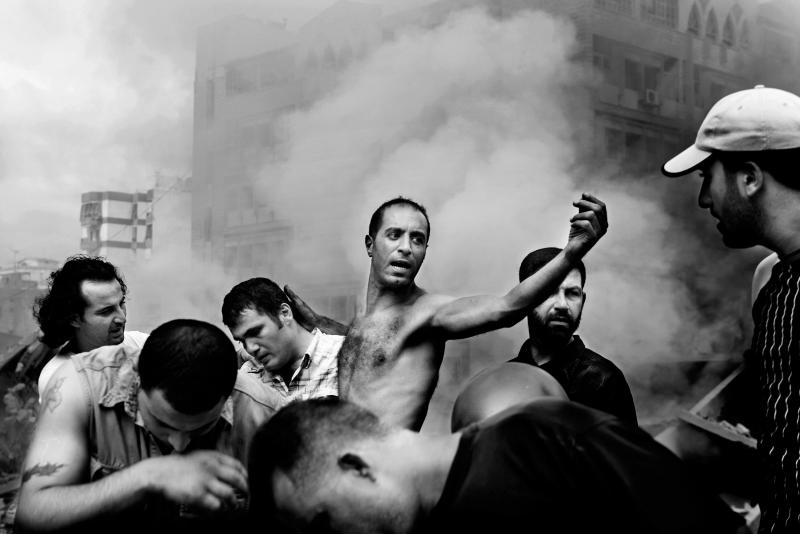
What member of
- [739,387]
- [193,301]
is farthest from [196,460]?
[193,301]

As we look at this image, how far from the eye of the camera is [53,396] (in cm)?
199

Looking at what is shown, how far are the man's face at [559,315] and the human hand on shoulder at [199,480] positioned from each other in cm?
161

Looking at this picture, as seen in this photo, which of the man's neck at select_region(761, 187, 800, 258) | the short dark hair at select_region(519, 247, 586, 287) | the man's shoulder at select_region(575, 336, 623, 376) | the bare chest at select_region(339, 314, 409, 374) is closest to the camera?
the man's neck at select_region(761, 187, 800, 258)

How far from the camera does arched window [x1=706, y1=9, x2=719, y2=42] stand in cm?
1151

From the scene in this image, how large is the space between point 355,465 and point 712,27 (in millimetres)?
11578

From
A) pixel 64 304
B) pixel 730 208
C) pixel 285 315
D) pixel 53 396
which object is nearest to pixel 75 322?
pixel 64 304

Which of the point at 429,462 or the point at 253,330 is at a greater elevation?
the point at 253,330

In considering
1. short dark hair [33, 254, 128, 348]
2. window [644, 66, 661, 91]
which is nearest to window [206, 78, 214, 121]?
window [644, 66, 661, 91]

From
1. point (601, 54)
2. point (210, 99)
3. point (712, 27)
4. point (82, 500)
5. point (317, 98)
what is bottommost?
point (82, 500)

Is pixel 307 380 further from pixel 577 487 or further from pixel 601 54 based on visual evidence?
pixel 601 54

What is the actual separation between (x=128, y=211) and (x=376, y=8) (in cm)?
385

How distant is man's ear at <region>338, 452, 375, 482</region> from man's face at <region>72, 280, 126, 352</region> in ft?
7.11

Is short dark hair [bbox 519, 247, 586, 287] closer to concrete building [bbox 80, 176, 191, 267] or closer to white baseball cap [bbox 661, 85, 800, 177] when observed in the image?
white baseball cap [bbox 661, 85, 800, 177]

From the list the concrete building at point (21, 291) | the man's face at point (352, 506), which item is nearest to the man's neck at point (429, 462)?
the man's face at point (352, 506)
